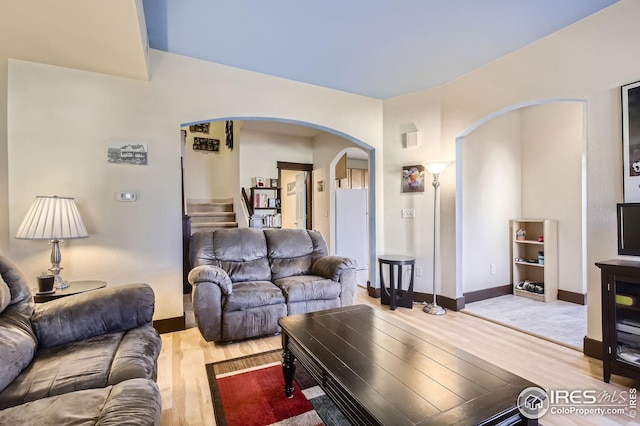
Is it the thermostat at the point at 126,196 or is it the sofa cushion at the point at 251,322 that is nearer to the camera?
the sofa cushion at the point at 251,322

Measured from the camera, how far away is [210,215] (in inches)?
240

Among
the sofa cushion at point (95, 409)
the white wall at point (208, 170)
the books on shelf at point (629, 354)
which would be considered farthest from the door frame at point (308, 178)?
the sofa cushion at point (95, 409)

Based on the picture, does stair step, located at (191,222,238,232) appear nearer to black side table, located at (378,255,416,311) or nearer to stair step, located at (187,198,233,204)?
stair step, located at (187,198,233,204)

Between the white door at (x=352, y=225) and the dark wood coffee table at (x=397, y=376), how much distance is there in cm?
402

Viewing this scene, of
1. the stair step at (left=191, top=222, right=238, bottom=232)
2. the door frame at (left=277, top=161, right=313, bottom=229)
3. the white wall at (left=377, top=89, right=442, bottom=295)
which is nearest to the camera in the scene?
the white wall at (left=377, top=89, right=442, bottom=295)

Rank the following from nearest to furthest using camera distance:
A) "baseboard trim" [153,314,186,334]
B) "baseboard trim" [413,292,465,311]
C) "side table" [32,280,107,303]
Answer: "side table" [32,280,107,303]
"baseboard trim" [153,314,186,334]
"baseboard trim" [413,292,465,311]

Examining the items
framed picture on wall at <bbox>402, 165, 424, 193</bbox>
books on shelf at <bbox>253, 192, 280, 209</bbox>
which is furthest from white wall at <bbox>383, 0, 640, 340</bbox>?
books on shelf at <bbox>253, 192, 280, 209</bbox>

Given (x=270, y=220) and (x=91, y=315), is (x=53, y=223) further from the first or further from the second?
(x=270, y=220)

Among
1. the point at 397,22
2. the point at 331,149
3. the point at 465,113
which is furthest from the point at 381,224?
the point at 397,22

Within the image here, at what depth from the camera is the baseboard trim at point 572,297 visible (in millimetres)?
3730

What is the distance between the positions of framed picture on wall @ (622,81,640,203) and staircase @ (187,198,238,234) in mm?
5505

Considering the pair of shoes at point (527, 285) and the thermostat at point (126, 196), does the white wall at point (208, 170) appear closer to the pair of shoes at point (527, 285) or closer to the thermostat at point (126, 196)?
the thermostat at point (126, 196)

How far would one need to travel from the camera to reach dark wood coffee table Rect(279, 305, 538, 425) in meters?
1.07
